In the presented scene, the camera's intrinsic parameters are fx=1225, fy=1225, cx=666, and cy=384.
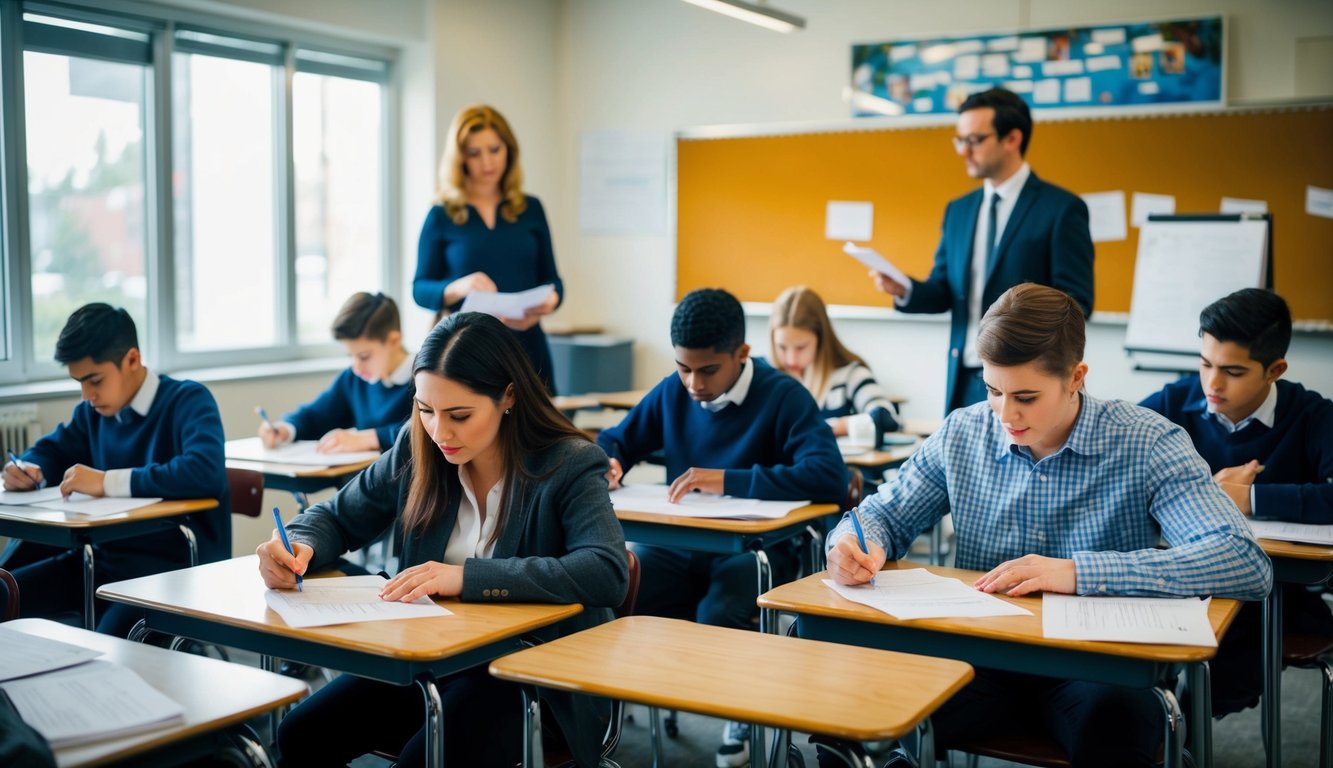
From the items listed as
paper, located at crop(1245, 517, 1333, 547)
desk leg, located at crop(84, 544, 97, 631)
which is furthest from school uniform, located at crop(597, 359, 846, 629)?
desk leg, located at crop(84, 544, 97, 631)

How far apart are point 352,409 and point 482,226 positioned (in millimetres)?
810

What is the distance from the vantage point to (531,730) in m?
1.79

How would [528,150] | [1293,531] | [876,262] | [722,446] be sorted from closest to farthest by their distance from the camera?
[1293,531] → [722,446] → [876,262] → [528,150]

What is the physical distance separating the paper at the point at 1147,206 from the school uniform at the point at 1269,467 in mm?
2288

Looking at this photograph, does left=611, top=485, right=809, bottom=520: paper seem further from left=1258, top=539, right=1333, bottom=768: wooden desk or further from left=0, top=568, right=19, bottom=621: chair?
left=0, top=568, right=19, bottom=621: chair

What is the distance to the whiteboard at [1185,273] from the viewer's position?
4527 millimetres

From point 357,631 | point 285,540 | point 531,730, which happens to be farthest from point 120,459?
point 531,730

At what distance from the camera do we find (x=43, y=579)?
122 inches

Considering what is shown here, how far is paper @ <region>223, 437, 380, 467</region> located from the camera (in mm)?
3750

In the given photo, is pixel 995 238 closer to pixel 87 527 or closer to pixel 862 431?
pixel 862 431

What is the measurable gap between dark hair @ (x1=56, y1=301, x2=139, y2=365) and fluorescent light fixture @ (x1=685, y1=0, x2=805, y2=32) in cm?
257

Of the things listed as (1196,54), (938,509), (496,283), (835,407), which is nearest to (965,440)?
(938,509)

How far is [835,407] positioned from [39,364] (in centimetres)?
306

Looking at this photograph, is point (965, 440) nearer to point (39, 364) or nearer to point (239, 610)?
point (239, 610)
